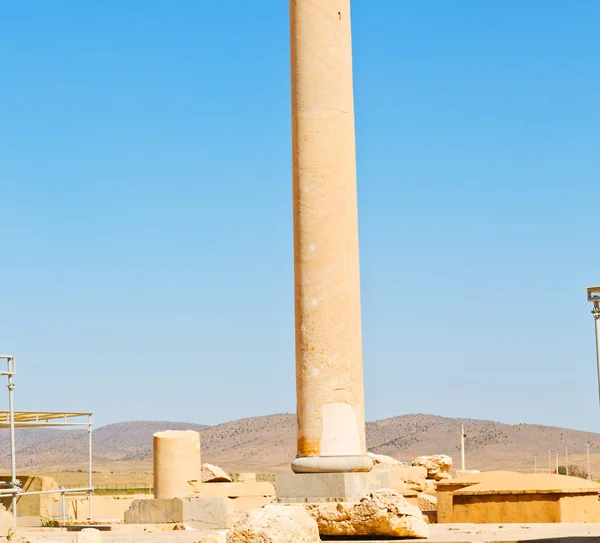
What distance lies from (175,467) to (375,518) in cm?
1441

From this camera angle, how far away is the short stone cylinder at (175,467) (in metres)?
24.5

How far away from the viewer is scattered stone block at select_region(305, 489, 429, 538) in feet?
35.3

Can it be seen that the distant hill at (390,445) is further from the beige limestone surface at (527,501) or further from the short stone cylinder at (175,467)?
the beige limestone surface at (527,501)

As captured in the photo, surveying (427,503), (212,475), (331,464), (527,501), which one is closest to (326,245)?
(331,464)

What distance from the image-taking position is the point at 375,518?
35.4ft

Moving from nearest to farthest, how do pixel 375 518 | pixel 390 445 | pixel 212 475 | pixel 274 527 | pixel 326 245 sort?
pixel 274 527, pixel 375 518, pixel 326 245, pixel 212 475, pixel 390 445

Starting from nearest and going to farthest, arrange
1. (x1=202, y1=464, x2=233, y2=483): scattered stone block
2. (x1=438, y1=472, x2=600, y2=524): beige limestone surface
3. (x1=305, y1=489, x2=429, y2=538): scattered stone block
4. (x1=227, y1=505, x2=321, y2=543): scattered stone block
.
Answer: (x1=227, y1=505, x2=321, y2=543): scattered stone block, (x1=305, y1=489, x2=429, y2=538): scattered stone block, (x1=438, y1=472, x2=600, y2=524): beige limestone surface, (x1=202, y1=464, x2=233, y2=483): scattered stone block

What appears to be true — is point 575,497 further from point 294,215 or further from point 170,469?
point 170,469

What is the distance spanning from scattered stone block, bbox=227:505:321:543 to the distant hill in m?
72.3

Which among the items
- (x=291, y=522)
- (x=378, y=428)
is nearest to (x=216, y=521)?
(x=291, y=522)

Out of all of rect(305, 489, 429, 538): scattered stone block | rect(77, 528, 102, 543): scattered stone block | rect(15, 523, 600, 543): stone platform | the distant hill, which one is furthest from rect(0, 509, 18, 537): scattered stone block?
the distant hill

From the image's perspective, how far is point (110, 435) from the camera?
156 meters

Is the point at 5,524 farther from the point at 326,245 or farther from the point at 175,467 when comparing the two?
the point at 175,467

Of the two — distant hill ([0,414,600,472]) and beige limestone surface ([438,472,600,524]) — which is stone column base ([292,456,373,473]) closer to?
beige limestone surface ([438,472,600,524])
